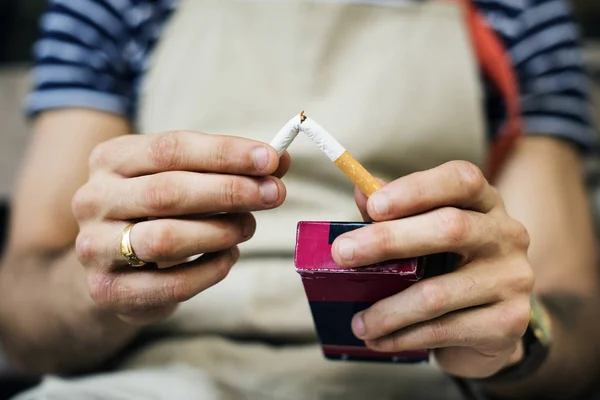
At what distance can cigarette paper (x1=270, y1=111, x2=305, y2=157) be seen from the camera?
34cm

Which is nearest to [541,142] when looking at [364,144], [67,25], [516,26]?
[516,26]

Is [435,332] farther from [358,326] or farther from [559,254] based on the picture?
[559,254]

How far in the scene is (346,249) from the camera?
318mm

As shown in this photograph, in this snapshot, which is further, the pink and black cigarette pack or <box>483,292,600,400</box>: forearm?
<box>483,292,600,400</box>: forearm

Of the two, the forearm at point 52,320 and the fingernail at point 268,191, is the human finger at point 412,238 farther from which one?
the forearm at point 52,320

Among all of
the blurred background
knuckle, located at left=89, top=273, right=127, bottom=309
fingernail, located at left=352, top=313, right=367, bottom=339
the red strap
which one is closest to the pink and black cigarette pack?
fingernail, located at left=352, top=313, right=367, bottom=339

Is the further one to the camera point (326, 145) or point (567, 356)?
point (567, 356)

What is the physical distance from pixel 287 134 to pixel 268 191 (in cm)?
3

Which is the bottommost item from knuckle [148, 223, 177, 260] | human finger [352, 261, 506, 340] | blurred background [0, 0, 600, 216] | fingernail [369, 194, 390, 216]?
human finger [352, 261, 506, 340]

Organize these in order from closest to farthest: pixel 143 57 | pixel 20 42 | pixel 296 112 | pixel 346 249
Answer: pixel 346 249 → pixel 296 112 → pixel 143 57 → pixel 20 42

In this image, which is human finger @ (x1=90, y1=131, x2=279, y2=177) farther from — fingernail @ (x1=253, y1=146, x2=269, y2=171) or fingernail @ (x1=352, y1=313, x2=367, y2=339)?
fingernail @ (x1=352, y1=313, x2=367, y2=339)

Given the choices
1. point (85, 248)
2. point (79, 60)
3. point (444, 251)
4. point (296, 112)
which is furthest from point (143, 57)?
point (444, 251)

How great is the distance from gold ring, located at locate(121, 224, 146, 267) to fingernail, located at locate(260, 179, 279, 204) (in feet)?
0.26

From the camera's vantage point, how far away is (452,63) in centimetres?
59
